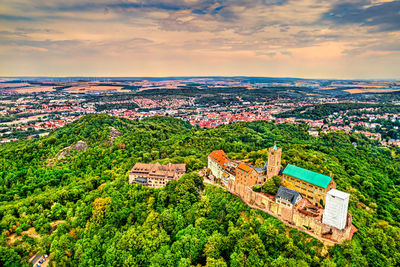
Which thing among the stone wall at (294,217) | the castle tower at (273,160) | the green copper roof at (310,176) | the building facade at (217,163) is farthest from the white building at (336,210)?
the building facade at (217,163)

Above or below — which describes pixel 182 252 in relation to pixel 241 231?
below

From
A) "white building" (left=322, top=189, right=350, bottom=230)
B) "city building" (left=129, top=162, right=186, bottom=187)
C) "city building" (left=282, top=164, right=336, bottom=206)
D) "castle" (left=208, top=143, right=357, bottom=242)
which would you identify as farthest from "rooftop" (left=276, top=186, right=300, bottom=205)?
"city building" (left=129, top=162, right=186, bottom=187)

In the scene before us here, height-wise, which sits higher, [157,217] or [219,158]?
[219,158]

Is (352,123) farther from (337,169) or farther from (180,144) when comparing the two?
(180,144)

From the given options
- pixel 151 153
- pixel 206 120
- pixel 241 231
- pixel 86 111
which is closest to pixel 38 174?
pixel 151 153

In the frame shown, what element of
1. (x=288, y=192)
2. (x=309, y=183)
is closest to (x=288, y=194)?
(x=288, y=192)

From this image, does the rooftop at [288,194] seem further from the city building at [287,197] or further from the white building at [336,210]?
the white building at [336,210]

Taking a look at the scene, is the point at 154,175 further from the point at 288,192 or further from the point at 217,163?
the point at 288,192
